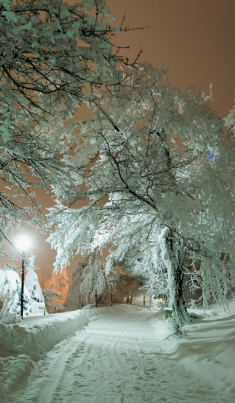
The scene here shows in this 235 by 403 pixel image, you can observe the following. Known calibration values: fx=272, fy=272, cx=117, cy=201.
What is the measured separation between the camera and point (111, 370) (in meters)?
5.61

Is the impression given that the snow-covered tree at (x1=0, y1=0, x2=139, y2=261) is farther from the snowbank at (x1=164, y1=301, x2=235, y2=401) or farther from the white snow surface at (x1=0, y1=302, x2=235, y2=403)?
the snowbank at (x1=164, y1=301, x2=235, y2=401)

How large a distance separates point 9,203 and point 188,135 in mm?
5232

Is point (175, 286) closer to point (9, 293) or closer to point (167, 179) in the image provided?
point (167, 179)

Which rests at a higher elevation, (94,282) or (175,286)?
(175,286)

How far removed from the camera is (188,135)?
7.91 meters

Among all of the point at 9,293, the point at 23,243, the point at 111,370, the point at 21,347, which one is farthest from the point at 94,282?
the point at 111,370

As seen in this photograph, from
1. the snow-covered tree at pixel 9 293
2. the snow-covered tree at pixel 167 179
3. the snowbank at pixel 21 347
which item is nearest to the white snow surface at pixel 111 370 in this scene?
the snowbank at pixel 21 347

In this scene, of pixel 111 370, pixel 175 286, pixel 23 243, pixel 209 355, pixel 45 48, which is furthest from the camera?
pixel 175 286

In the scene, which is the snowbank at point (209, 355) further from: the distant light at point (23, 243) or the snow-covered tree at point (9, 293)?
the snow-covered tree at point (9, 293)

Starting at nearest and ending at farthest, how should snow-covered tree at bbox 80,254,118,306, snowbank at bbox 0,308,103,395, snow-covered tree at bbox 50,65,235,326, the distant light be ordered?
snowbank at bbox 0,308,103,395, snow-covered tree at bbox 50,65,235,326, the distant light, snow-covered tree at bbox 80,254,118,306

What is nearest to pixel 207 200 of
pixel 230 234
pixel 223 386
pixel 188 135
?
pixel 230 234

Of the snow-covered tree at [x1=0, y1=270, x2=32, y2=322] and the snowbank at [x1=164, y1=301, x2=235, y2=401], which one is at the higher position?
the snow-covered tree at [x1=0, y1=270, x2=32, y2=322]

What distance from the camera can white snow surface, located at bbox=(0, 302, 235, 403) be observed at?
4180mm

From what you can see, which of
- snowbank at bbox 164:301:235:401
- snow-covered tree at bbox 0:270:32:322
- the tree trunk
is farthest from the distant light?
snowbank at bbox 164:301:235:401
